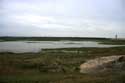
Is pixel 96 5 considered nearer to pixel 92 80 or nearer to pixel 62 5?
pixel 62 5

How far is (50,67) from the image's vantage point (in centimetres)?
304

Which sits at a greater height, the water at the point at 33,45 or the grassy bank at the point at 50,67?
the water at the point at 33,45

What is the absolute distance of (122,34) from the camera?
349 cm

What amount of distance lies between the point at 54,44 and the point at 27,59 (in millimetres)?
457

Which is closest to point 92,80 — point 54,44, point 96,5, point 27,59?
point 54,44

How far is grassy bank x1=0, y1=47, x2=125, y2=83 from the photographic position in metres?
2.88

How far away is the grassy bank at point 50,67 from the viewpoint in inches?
113

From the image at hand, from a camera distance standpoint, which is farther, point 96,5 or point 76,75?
point 96,5

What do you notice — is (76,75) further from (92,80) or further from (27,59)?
(27,59)

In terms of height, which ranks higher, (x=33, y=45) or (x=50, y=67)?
(x=33, y=45)

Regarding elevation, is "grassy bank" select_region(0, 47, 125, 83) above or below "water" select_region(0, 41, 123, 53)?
below

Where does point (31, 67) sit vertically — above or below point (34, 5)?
below

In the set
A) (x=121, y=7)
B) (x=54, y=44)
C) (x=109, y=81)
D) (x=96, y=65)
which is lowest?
(x=109, y=81)

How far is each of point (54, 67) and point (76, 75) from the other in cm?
33
